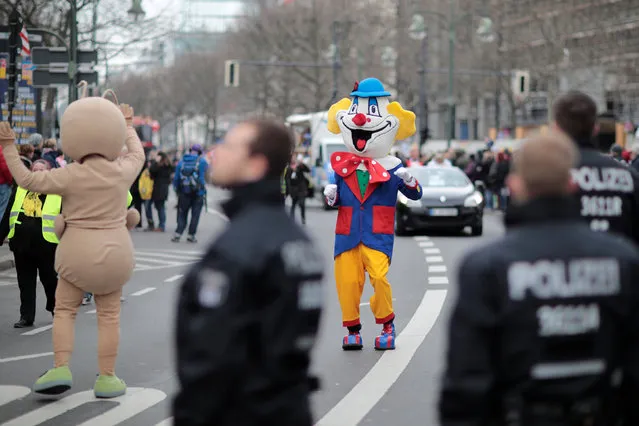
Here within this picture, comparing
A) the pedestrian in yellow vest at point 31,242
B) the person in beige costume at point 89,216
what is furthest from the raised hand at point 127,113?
the pedestrian in yellow vest at point 31,242

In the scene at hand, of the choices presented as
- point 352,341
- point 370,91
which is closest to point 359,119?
point 370,91

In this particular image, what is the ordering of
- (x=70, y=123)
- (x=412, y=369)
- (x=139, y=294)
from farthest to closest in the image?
(x=139, y=294)
(x=412, y=369)
(x=70, y=123)

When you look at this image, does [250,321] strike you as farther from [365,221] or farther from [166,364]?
[365,221]

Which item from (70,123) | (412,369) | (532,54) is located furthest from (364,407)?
(532,54)

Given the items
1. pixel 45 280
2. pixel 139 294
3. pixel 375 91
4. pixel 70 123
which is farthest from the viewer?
pixel 139 294

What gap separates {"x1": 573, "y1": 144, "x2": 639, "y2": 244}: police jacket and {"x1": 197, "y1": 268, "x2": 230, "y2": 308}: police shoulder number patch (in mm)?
2496

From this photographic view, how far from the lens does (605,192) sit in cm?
591

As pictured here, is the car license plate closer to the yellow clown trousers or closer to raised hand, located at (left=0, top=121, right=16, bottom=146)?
the yellow clown trousers

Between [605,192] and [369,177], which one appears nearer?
[605,192]

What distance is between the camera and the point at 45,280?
36.9 ft

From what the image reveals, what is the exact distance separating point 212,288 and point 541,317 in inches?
37.9

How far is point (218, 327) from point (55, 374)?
4459 millimetres

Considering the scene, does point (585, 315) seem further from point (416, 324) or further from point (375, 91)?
point (416, 324)

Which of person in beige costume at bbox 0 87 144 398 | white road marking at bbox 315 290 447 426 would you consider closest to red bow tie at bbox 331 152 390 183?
white road marking at bbox 315 290 447 426
